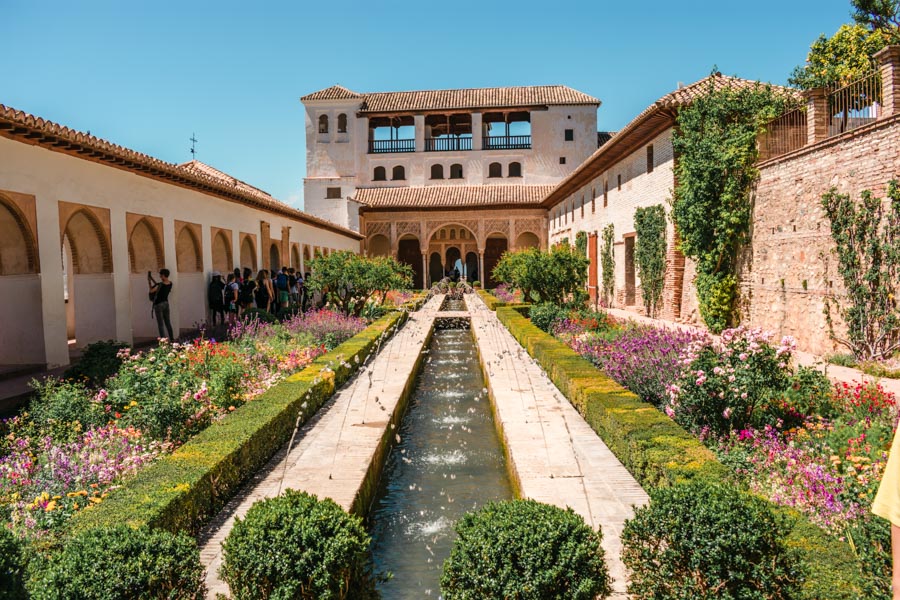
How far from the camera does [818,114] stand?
1099cm

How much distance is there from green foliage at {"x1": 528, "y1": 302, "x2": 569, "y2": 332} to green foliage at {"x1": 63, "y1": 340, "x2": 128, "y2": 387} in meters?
8.92

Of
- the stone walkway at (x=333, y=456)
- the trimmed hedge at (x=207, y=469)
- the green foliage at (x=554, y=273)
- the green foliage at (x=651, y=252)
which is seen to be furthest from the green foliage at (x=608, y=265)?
the trimmed hedge at (x=207, y=469)

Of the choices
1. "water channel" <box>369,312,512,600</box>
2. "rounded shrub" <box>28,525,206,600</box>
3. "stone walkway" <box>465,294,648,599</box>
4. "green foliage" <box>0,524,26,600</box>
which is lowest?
"water channel" <box>369,312,512,600</box>

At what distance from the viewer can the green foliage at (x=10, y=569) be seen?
2.37 m

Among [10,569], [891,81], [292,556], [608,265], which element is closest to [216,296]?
[608,265]

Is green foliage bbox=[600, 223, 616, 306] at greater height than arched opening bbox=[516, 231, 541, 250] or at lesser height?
lesser

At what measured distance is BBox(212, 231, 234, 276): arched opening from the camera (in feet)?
57.4

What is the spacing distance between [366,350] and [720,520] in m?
9.04

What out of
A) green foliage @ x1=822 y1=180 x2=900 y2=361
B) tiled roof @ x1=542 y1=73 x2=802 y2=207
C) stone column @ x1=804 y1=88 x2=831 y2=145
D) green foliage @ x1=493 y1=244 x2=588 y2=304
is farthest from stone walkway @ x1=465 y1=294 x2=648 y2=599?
tiled roof @ x1=542 y1=73 x2=802 y2=207

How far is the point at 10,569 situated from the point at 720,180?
43.9 ft

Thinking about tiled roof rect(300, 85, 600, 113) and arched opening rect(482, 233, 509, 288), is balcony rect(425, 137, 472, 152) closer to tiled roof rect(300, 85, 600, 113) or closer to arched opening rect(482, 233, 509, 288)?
tiled roof rect(300, 85, 600, 113)

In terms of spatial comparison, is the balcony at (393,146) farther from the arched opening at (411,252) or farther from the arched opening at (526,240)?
the arched opening at (526,240)

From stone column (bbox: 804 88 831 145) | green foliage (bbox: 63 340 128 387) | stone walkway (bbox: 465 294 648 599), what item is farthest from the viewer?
stone column (bbox: 804 88 831 145)

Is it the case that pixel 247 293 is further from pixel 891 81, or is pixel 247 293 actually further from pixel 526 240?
pixel 526 240
